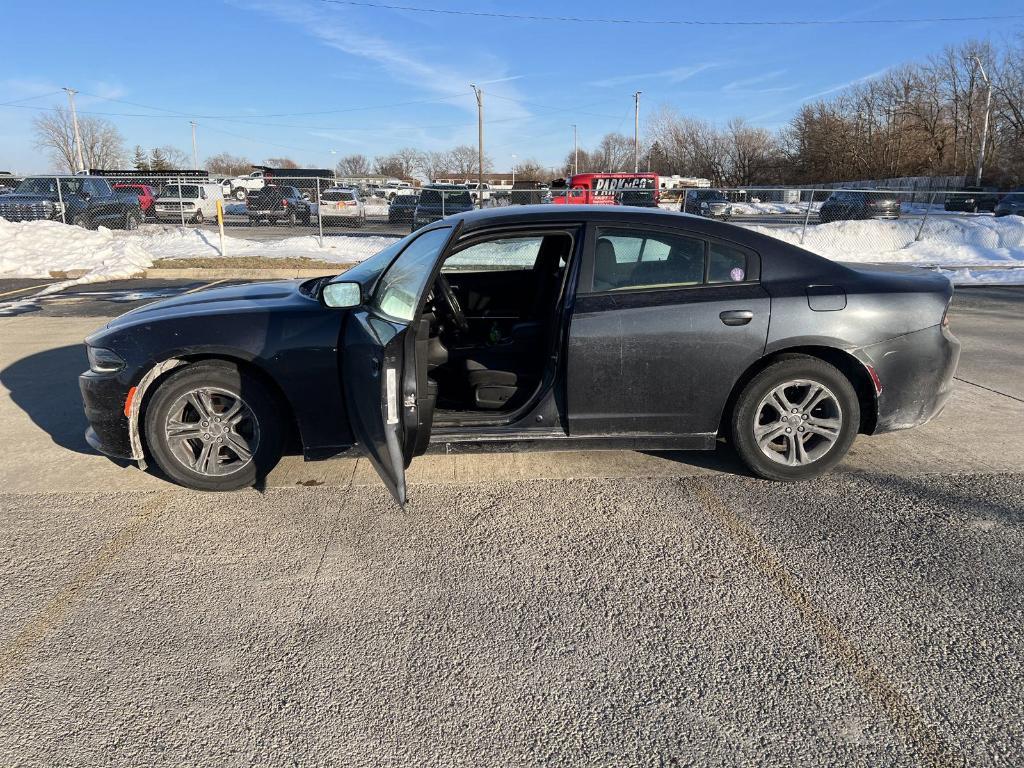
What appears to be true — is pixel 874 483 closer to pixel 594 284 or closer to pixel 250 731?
pixel 594 284

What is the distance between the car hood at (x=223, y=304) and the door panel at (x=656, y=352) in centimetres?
153

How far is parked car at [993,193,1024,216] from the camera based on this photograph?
25.6 meters

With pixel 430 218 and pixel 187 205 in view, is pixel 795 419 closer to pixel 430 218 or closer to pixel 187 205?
pixel 430 218

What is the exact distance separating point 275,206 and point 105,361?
2437cm

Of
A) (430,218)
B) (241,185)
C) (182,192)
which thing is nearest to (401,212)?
(430,218)

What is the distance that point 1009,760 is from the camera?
201 centimetres

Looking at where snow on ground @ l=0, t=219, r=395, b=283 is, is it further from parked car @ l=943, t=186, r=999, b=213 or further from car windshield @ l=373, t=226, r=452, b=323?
parked car @ l=943, t=186, r=999, b=213

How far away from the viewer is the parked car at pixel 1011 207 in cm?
2564

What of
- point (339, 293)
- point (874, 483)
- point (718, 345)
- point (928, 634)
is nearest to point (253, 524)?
point (339, 293)

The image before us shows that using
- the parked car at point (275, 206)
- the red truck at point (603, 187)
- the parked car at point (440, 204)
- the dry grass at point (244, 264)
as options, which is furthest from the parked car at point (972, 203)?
the parked car at point (275, 206)

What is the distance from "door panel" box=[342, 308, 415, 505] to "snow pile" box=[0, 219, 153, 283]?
13276 millimetres

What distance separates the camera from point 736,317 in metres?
3.75

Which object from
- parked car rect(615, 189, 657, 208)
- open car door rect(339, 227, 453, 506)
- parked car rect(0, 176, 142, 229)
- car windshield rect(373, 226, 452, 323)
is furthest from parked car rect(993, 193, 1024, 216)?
parked car rect(0, 176, 142, 229)

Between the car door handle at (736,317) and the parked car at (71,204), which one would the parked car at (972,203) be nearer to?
the car door handle at (736,317)
